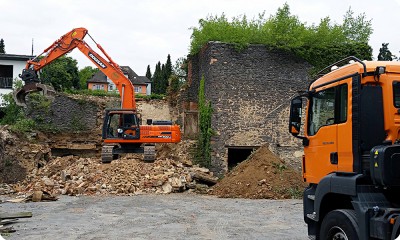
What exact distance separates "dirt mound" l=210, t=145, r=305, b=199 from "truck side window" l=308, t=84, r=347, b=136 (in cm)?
796

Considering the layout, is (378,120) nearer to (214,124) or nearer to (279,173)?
(279,173)

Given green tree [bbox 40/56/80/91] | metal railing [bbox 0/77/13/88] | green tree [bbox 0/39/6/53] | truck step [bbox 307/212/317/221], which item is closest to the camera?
truck step [bbox 307/212/317/221]

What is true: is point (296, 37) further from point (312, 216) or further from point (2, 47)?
point (2, 47)

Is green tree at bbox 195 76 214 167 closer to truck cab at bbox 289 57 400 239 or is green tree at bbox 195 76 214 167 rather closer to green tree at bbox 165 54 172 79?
truck cab at bbox 289 57 400 239

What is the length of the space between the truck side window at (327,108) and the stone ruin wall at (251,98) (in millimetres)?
11554

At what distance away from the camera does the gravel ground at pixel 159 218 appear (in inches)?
323

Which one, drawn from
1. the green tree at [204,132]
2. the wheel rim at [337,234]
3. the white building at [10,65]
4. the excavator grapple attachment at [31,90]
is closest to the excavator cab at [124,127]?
the excavator grapple attachment at [31,90]

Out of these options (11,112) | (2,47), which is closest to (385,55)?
(11,112)

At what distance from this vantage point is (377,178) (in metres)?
5.02

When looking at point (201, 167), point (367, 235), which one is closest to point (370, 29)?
point (201, 167)

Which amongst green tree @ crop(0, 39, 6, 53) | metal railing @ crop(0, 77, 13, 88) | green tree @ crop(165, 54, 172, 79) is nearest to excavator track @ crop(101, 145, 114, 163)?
metal railing @ crop(0, 77, 13, 88)

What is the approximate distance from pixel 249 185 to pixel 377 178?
9.98 m

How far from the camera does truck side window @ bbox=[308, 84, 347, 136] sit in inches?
231

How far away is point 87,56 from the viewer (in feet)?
56.2
